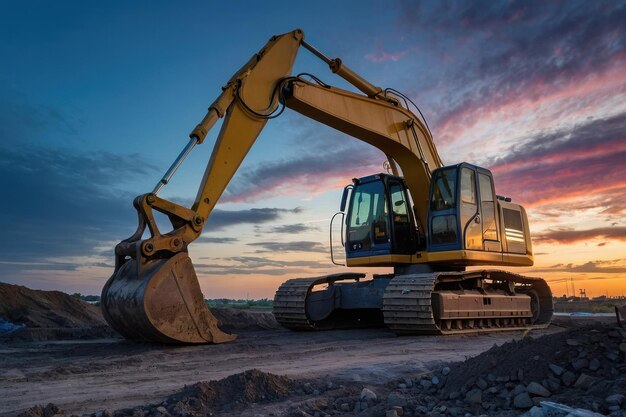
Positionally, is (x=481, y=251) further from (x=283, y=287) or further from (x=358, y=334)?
(x=283, y=287)

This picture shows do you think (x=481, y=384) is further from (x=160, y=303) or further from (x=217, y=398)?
(x=160, y=303)

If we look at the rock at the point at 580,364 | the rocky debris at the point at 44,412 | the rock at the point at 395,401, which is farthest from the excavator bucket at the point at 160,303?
the rock at the point at 580,364

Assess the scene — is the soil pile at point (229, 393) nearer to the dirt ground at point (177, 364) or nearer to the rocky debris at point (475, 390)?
the rocky debris at point (475, 390)

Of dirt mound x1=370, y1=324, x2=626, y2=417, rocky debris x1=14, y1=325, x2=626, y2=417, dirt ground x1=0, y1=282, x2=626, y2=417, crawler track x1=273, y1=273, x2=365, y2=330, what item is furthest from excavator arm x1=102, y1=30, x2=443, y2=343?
dirt mound x1=370, y1=324, x2=626, y2=417

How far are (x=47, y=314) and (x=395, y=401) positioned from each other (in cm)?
1370

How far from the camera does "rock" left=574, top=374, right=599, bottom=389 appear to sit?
174 inches

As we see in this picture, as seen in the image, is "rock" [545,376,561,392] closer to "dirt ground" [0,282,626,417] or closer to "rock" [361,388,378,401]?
"dirt ground" [0,282,626,417]

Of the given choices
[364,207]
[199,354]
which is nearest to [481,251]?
[364,207]

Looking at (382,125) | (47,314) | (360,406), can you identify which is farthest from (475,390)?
(47,314)

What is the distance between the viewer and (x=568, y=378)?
15.0ft

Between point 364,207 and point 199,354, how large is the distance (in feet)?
17.3

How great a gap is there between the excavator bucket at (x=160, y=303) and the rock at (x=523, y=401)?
5.25 metres

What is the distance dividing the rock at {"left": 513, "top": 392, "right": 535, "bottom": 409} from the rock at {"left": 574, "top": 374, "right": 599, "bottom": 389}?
48cm

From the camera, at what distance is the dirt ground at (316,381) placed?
4.39 meters
